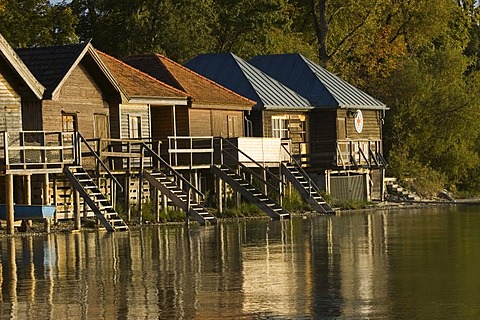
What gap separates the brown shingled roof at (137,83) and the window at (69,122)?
8.11 ft

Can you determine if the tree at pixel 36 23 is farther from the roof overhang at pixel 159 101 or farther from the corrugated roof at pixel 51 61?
the corrugated roof at pixel 51 61

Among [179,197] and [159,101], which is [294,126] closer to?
[159,101]

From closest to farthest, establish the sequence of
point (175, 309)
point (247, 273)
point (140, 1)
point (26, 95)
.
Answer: point (175, 309) < point (247, 273) < point (26, 95) < point (140, 1)

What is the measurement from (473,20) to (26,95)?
6164 cm

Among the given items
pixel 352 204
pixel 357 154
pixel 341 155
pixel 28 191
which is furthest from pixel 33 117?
pixel 357 154

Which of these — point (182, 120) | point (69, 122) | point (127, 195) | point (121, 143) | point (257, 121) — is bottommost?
point (127, 195)

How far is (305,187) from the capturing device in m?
57.3

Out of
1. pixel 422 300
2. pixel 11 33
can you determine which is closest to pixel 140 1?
pixel 11 33

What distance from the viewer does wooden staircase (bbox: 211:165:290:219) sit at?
169 ft

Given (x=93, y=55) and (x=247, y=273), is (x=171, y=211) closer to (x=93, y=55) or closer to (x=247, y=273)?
(x=93, y=55)

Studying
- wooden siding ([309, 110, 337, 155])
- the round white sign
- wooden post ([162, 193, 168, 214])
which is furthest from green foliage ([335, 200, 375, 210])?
wooden post ([162, 193, 168, 214])

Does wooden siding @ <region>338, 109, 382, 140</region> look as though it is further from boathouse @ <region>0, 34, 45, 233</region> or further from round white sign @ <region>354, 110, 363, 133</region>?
boathouse @ <region>0, 34, 45, 233</region>

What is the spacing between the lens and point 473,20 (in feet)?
339

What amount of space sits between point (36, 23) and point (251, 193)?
23.7 meters
